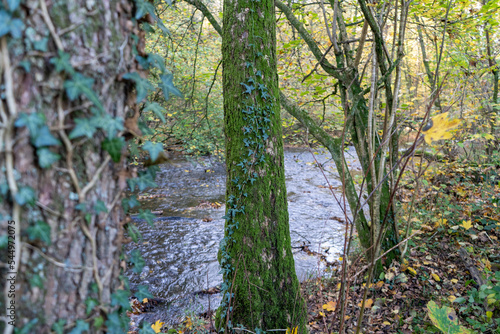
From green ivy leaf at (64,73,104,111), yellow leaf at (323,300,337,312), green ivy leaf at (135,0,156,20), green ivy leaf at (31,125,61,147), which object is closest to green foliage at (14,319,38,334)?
green ivy leaf at (31,125,61,147)

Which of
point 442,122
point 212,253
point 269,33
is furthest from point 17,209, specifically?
point 212,253

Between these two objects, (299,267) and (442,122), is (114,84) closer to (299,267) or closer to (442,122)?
(442,122)

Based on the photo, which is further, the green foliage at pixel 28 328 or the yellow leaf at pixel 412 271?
Answer: the yellow leaf at pixel 412 271

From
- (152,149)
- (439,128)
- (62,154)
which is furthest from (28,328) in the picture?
(439,128)

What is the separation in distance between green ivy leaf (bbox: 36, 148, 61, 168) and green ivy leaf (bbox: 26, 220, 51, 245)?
15cm

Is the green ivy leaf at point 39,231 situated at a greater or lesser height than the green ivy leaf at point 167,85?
lesser

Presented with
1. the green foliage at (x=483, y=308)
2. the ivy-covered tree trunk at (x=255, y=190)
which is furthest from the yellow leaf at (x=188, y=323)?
the green foliage at (x=483, y=308)

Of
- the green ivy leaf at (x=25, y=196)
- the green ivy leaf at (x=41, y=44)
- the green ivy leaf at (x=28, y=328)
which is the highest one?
the green ivy leaf at (x=41, y=44)

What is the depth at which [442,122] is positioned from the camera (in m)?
1.26

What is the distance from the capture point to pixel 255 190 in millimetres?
2430

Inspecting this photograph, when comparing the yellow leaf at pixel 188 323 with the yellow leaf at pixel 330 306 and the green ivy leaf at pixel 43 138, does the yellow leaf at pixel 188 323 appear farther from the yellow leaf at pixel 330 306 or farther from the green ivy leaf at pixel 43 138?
the green ivy leaf at pixel 43 138

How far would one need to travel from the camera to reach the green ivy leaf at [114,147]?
0.83 metres

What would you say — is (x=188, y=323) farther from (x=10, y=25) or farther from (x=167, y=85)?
(x=10, y=25)

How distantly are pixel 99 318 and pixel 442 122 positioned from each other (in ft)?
4.89
